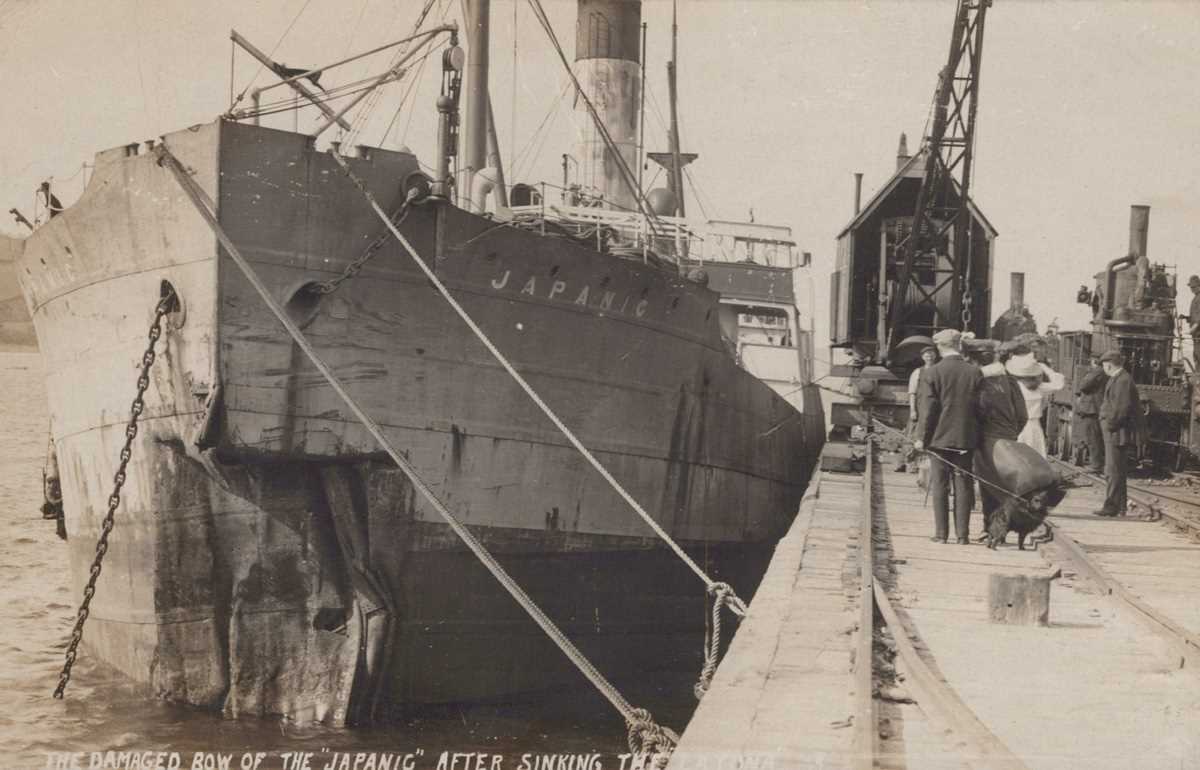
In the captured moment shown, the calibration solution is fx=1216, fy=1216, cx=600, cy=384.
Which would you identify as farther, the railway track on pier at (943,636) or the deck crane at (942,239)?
the deck crane at (942,239)

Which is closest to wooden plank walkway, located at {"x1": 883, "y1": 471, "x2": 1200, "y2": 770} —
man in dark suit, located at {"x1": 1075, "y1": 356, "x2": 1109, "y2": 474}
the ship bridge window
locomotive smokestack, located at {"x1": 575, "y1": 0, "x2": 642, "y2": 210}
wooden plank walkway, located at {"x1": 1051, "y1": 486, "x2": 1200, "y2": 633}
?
wooden plank walkway, located at {"x1": 1051, "y1": 486, "x2": 1200, "y2": 633}

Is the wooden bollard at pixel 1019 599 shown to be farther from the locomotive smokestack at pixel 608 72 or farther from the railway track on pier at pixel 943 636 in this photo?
the locomotive smokestack at pixel 608 72

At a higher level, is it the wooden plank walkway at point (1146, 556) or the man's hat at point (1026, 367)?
the man's hat at point (1026, 367)

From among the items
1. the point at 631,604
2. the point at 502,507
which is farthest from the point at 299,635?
the point at 631,604

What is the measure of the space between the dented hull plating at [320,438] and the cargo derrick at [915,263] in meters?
12.2

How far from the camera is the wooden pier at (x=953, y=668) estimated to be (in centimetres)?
379

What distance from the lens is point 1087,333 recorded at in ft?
67.6

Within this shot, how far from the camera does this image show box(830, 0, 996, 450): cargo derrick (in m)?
20.9

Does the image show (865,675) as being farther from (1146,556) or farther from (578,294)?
(578,294)

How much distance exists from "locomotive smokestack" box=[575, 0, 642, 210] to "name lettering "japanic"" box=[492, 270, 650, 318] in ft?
22.2

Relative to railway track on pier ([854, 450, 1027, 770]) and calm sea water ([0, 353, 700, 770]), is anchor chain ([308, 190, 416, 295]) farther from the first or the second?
railway track on pier ([854, 450, 1027, 770])

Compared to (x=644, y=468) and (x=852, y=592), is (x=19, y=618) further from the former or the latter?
(x=852, y=592)

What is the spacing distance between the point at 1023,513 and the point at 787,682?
4.12 m

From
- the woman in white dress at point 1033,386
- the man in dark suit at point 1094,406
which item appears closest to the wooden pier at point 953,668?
the woman in white dress at point 1033,386
